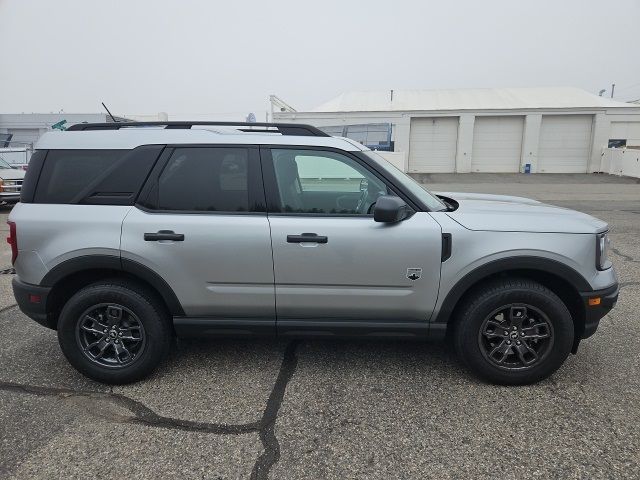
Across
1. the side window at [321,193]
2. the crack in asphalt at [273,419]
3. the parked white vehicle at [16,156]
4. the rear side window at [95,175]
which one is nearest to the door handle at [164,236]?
the rear side window at [95,175]

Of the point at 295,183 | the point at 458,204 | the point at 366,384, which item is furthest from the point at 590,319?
the point at 295,183

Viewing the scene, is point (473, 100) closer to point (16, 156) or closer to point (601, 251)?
point (16, 156)

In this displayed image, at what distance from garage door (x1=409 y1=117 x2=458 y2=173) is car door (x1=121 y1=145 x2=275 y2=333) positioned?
2584 cm

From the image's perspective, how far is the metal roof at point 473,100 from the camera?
28.5 meters

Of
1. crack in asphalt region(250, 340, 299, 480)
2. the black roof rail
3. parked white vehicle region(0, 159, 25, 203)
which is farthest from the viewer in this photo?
parked white vehicle region(0, 159, 25, 203)

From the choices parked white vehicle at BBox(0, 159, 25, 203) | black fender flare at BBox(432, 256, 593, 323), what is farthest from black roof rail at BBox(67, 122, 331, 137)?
parked white vehicle at BBox(0, 159, 25, 203)

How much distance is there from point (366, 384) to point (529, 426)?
1.09 m

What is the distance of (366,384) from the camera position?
3.27 m

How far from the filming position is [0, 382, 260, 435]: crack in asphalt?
2771 millimetres

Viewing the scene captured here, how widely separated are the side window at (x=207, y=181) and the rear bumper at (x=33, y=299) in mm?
1048

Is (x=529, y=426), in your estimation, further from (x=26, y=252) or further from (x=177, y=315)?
(x=26, y=252)

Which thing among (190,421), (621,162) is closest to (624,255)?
(190,421)

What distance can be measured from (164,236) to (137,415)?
3.93 feet

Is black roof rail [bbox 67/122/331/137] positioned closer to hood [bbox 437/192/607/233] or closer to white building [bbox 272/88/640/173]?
hood [bbox 437/192/607/233]
